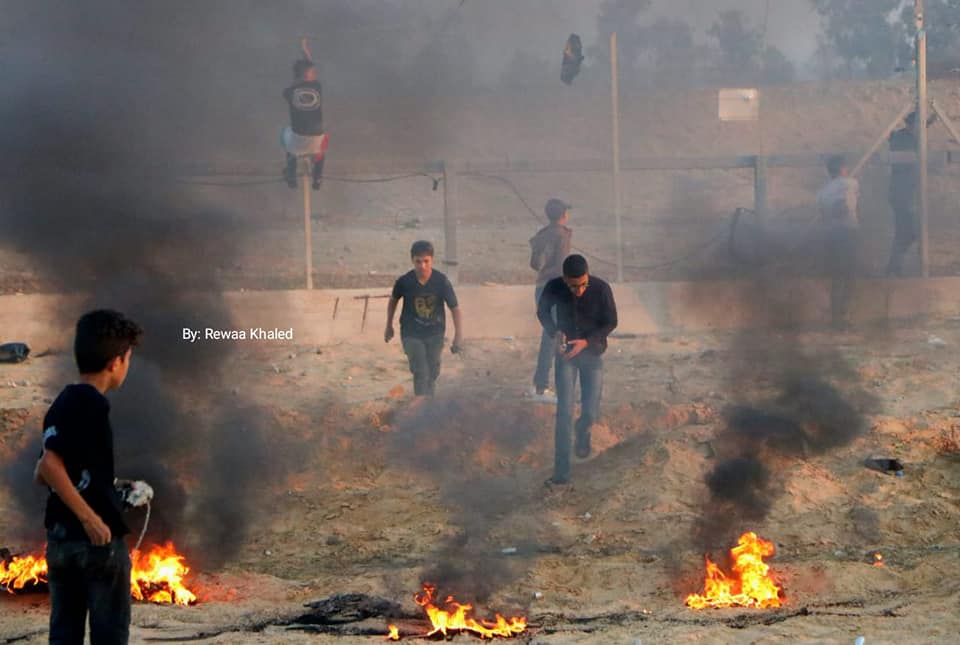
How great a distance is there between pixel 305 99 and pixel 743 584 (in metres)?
6.24

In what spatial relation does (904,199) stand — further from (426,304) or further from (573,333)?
(573,333)

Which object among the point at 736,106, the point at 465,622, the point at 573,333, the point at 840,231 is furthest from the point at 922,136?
the point at 465,622

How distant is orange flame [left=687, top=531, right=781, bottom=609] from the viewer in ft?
20.0

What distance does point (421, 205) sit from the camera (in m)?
24.5

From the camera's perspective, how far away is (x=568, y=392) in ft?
26.3

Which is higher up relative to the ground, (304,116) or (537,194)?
(537,194)

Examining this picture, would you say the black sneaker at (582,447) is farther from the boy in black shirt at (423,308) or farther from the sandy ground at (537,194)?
the sandy ground at (537,194)

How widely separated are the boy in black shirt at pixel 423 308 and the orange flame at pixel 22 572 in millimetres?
3556

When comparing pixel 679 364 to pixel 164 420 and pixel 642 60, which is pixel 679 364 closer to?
pixel 164 420

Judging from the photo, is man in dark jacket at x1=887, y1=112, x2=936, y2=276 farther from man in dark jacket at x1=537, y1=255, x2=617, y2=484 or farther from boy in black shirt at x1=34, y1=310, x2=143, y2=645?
boy in black shirt at x1=34, y1=310, x2=143, y2=645

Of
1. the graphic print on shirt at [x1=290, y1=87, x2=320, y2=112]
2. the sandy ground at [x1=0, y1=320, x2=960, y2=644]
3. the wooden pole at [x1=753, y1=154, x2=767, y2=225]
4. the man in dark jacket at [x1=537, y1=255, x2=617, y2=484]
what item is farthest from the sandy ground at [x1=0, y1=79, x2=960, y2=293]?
the man in dark jacket at [x1=537, y1=255, x2=617, y2=484]

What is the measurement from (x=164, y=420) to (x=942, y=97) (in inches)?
1034

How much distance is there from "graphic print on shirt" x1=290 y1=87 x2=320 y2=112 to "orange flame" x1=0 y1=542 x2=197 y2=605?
514 cm

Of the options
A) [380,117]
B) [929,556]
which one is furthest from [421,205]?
[929,556]
